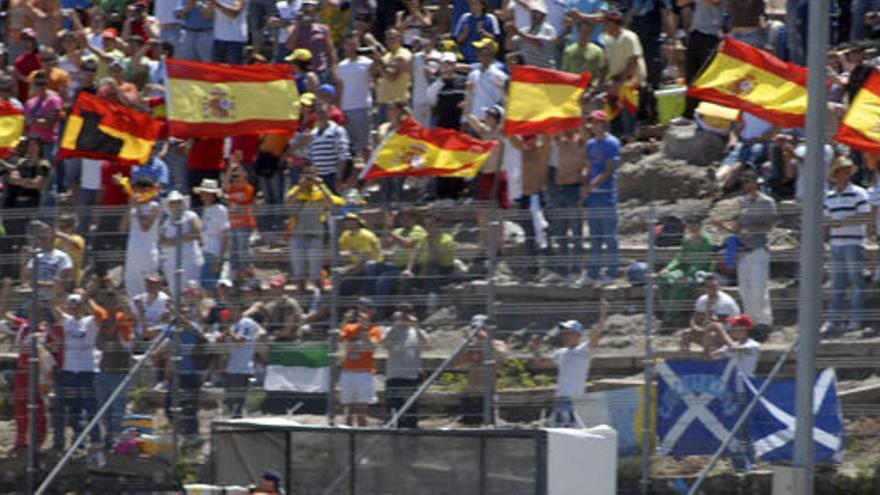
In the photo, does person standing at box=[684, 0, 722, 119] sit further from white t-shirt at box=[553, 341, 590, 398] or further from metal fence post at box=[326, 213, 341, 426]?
white t-shirt at box=[553, 341, 590, 398]

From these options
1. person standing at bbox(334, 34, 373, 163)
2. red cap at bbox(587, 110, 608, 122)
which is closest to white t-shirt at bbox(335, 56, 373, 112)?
person standing at bbox(334, 34, 373, 163)

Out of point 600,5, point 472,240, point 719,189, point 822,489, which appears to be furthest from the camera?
point 600,5

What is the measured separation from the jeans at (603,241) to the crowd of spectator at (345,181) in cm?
2

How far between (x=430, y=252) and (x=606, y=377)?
191cm

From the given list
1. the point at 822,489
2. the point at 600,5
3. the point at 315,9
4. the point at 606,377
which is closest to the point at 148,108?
the point at 315,9

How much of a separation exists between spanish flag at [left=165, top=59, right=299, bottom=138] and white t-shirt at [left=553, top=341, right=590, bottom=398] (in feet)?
17.1

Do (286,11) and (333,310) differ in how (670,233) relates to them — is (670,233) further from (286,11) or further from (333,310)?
(286,11)

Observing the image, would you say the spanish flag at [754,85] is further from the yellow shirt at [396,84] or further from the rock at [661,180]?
the yellow shirt at [396,84]

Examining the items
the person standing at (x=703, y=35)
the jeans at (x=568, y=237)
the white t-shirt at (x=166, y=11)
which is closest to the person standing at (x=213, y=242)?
the jeans at (x=568, y=237)

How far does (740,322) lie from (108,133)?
→ 7215 millimetres

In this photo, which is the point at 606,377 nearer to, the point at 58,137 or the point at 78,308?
the point at 78,308

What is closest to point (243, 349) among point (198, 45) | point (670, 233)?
point (670, 233)

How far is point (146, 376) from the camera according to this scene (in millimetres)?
20672

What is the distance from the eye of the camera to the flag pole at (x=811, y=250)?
1648 centimetres
